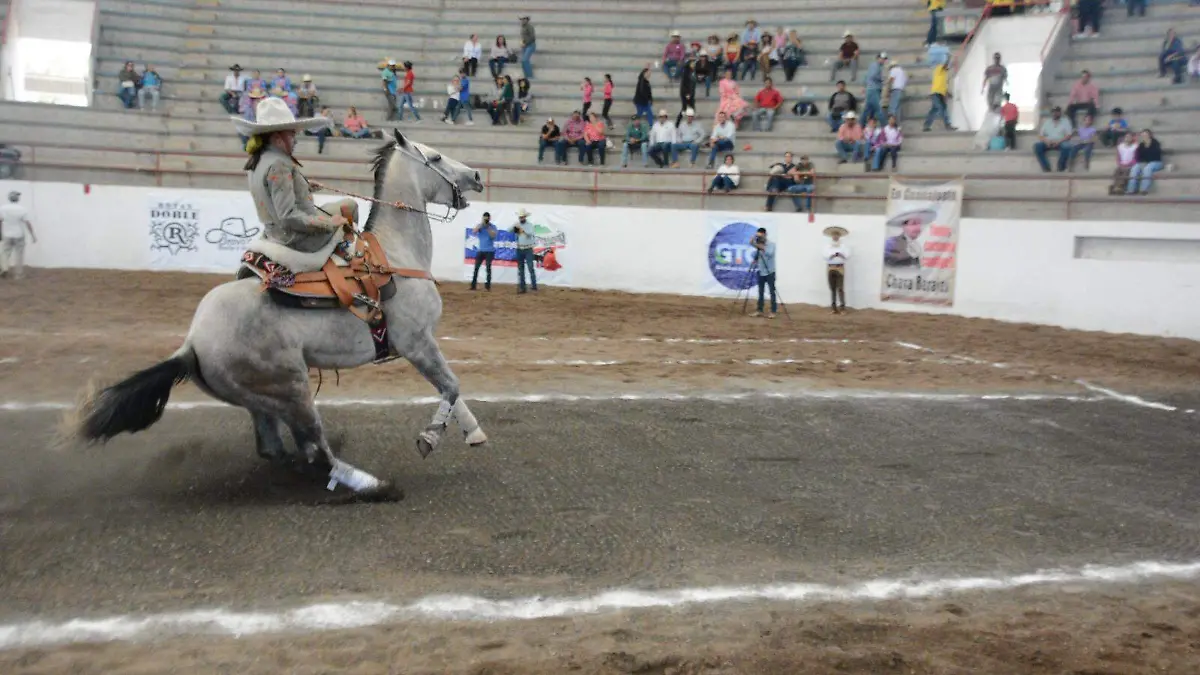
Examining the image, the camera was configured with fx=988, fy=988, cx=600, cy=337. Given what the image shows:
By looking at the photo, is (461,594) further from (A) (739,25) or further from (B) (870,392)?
(A) (739,25)

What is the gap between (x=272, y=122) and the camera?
20.7ft

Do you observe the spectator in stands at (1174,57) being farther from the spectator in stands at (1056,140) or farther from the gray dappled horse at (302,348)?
the gray dappled horse at (302,348)

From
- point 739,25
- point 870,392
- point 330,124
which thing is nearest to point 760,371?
point 870,392

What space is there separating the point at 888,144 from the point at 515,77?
11.6 metres

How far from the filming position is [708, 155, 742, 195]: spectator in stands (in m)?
22.5

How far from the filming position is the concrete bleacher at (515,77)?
21.9 meters

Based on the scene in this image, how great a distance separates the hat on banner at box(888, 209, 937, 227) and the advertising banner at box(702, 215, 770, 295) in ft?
9.11

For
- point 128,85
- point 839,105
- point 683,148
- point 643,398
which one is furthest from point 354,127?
point 643,398

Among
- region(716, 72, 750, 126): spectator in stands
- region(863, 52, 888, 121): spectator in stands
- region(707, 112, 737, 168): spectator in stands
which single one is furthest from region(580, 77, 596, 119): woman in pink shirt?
region(863, 52, 888, 121): spectator in stands

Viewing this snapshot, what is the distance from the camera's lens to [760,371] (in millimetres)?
12406

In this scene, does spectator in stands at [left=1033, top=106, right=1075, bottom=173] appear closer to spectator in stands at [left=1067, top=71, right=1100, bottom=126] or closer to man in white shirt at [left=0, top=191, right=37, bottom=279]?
spectator in stands at [left=1067, top=71, right=1100, bottom=126]

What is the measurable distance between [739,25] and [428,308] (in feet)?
81.2

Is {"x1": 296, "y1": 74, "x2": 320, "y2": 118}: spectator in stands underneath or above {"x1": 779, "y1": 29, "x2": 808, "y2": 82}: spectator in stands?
underneath

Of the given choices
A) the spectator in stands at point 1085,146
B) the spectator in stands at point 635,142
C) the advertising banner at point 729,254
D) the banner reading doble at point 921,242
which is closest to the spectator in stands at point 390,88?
the spectator in stands at point 635,142
